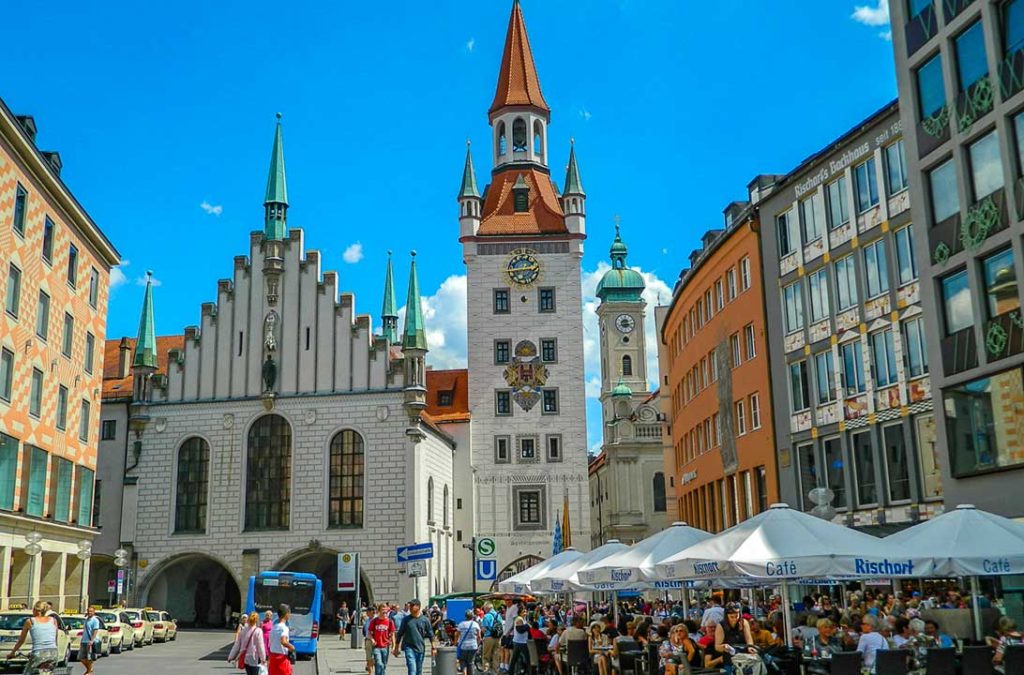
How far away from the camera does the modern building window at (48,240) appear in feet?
109

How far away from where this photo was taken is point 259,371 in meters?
54.2

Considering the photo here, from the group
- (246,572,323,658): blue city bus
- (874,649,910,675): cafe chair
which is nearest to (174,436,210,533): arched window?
(246,572,323,658): blue city bus

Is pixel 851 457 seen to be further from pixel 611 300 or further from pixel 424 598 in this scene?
pixel 611 300

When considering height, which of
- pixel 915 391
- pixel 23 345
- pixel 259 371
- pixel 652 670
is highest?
pixel 259 371

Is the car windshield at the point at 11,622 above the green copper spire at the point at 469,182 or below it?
below

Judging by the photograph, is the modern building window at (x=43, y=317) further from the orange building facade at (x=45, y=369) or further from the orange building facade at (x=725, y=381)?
the orange building facade at (x=725, y=381)

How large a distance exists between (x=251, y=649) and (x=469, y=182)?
5354 centimetres

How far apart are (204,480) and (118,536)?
493cm

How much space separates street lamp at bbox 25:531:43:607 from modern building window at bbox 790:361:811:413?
23.0m

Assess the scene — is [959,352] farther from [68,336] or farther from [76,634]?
[68,336]

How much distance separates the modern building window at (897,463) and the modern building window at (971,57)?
8568mm

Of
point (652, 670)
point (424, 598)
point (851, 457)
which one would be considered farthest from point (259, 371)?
point (652, 670)

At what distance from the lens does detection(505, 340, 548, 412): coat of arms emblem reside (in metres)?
62.5

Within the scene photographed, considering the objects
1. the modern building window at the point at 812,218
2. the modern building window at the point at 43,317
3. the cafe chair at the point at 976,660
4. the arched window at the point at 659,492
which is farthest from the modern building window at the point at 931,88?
the arched window at the point at 659,492
